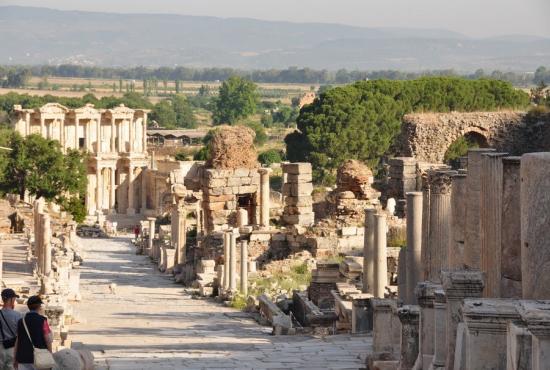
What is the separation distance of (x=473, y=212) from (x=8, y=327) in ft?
15.2

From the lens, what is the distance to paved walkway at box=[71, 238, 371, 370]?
16.1 m

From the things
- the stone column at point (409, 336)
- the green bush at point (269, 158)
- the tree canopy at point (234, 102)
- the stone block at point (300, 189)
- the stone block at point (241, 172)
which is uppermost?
the tree canopy at point (234, 102)

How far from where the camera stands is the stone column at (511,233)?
37.6ft

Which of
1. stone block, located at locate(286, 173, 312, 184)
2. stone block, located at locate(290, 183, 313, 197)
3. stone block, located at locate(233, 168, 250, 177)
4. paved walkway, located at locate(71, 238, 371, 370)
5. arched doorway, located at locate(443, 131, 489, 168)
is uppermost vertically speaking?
arched doorway, located at locate(443, 131, 489, 168)

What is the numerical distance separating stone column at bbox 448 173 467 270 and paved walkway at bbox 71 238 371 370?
1.77 m

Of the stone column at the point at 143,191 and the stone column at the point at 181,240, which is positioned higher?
the stone column at the point at 181,240

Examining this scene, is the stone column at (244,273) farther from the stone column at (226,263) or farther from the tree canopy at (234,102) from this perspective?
the tree canopy at (234,102)

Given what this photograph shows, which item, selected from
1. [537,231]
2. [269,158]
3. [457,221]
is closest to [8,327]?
[457,221]

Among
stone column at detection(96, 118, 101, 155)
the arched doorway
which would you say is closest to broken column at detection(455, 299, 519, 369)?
the arched doorway

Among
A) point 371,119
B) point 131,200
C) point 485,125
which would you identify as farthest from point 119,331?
point 131,200

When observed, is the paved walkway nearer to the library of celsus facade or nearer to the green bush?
the green bush

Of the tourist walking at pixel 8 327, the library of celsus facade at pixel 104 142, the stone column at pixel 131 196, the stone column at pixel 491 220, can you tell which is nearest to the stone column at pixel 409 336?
the stone column at pixel 491 220

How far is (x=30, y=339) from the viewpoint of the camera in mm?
11859

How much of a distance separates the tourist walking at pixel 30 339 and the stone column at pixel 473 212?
410 cm
